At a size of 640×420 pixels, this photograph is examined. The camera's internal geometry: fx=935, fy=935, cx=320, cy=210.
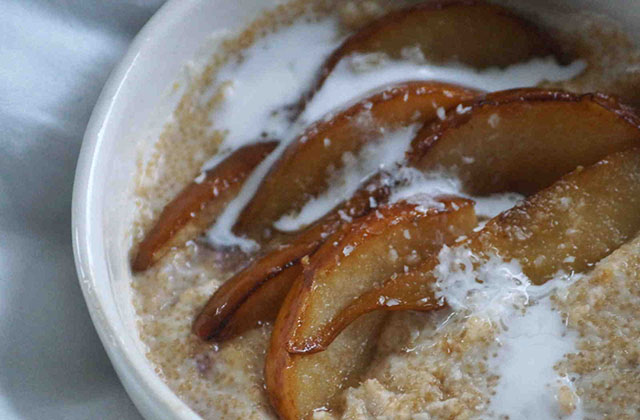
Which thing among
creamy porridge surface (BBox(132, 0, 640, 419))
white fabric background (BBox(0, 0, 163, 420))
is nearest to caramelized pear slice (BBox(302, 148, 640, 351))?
creamy porridge surface (BBox(132, 0, 640, 419))

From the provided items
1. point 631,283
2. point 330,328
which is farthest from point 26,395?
point 631,283

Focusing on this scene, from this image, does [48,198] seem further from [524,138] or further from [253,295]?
[524,138]

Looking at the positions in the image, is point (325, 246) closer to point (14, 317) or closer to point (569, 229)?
point (569, 229)

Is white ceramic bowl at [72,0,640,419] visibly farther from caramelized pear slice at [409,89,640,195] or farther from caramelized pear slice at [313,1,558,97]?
caramelized pear slice at [409,89,640,195]

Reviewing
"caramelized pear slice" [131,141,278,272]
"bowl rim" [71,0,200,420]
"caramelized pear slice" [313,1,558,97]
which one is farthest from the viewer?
"caramelized pear slice" [313,1,558,97]

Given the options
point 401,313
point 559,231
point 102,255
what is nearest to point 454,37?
point 559,231

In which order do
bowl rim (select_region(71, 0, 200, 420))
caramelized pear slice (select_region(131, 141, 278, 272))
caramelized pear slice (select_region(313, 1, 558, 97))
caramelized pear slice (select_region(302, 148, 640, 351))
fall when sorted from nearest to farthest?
bowl rim (select_region(71, 0, 200, 420))
caramelized pear slice (select_region(302, 148, 640, 351))
caramelized pear slice (select_region(131, 141, 278, 272))
caramelized pear slice (select_region(313, 1, 558, 97))
